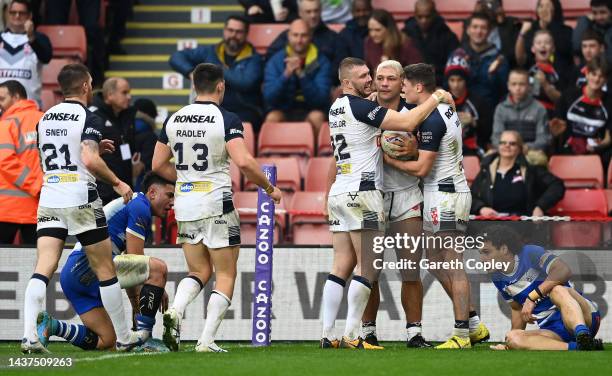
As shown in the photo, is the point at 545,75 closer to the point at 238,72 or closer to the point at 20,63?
the point at 238,72

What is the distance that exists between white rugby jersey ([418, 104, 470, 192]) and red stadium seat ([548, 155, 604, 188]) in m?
4.61

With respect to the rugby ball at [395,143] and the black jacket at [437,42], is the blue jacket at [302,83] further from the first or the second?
the rugby ball at [395,143]

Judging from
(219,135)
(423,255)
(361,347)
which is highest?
(219,135)

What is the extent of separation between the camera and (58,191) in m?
10.8

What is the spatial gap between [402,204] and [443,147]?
0.58m

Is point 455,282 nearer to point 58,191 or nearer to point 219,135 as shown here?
point 219,135

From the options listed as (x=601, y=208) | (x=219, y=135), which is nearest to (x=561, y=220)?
(x=601, y=208)

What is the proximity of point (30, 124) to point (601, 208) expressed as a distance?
20.6 ft

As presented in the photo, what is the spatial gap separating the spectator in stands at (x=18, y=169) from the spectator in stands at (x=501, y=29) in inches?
234

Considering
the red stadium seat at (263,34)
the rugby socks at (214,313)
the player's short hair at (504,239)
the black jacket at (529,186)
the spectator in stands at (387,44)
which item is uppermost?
the red stadium seat at (263,34)

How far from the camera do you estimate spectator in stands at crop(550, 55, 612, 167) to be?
1614 centimetres

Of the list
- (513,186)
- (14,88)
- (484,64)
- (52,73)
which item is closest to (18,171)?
(14,88)

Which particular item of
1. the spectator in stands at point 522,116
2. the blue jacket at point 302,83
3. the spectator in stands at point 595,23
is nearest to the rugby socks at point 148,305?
the blue jacket at point 302,83

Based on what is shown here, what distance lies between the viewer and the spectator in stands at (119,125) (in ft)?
48.0
